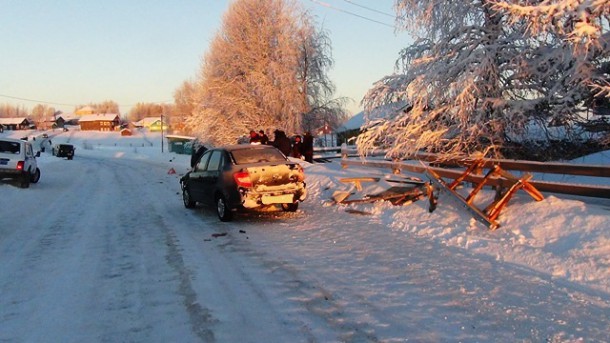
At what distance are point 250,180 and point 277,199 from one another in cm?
65

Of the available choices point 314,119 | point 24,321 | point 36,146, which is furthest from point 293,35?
point 36,146

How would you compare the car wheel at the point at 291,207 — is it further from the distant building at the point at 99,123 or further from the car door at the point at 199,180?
the distant building at the point at 99,123

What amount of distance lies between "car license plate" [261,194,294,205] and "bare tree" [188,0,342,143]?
75.5 ft

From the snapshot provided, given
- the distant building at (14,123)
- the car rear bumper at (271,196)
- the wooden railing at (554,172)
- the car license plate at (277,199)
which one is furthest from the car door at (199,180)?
the distant building at (14,123)

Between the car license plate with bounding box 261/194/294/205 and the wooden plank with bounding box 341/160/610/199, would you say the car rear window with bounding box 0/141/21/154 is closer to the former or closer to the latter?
the car license plate with bounding box 261/194/294/205

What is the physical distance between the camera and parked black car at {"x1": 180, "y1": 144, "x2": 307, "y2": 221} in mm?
9812

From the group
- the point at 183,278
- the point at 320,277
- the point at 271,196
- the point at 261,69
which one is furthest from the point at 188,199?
the point at 261,69

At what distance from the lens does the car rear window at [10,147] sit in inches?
670

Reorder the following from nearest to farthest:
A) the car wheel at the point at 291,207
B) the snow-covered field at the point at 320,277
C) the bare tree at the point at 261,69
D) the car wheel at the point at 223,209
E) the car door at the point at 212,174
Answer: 1. the snow-covered field at the point at 320,277
2. the car wheel at the point at 223,209
3. the car door at the point at 212,174
4. the car wheel at the point at 291,207
5. the bare tree at the point at 261,69

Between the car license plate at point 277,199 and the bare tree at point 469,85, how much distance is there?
112 inches

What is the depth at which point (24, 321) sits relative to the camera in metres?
4.72

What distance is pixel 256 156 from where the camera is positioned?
10711 millimetres

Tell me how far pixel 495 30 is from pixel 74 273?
9.22 meters

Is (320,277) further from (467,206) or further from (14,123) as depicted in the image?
(14,123)
